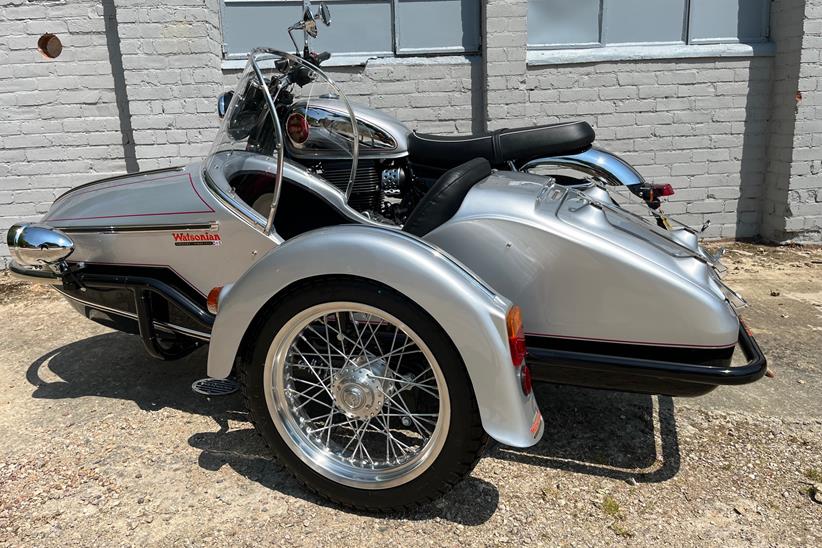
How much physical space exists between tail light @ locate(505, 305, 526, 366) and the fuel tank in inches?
10.3

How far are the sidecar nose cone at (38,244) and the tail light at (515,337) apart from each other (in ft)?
6.74

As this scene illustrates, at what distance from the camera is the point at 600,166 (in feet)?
12.3

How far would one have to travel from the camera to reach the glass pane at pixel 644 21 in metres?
5.66

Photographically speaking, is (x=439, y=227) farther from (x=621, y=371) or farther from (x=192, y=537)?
(x=192, y=537)

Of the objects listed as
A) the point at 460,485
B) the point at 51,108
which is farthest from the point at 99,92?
the point at 460,485

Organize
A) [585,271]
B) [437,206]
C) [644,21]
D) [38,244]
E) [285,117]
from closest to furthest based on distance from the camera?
[585,271], [437,206], [38,244], [285,117], [644,21]

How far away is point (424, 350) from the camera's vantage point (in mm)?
1955

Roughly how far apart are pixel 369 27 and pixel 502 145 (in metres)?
2.78

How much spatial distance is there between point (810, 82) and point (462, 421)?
17.3ft

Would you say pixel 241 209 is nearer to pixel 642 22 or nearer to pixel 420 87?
pixel 420 87

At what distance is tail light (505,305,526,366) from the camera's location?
1.90 metres

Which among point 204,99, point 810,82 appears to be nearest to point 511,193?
point 204,99

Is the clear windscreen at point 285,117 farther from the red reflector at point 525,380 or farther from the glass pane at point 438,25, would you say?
the glass pane at point 438,25

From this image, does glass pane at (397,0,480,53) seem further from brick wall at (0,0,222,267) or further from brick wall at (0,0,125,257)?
brick wall at (0,0,125,257)
